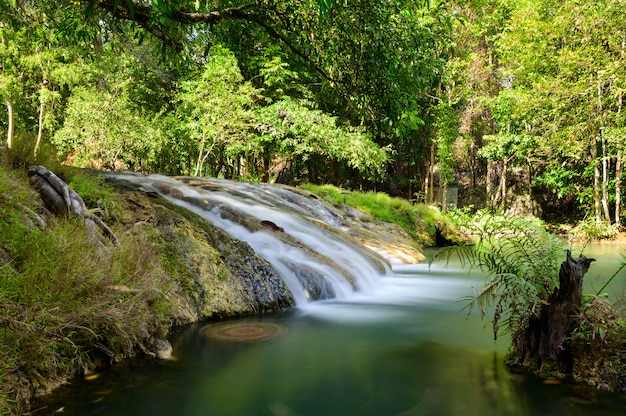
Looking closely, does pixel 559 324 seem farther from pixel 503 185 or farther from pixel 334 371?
pixel 503 185

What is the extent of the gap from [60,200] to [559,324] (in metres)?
4.51

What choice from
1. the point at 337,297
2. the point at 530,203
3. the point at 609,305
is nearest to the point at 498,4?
the point at 530,203

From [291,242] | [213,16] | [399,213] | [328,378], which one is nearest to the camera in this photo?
[328,378]

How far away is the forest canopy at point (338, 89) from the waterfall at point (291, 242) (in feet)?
7.34

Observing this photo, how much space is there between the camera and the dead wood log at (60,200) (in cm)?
433

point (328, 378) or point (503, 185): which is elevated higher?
point (503, 185)

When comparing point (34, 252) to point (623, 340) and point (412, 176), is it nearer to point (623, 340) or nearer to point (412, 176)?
point (623, 340)

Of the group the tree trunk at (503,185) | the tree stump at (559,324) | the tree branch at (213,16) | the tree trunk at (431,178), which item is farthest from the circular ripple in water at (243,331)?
the tree trunk at (503,185)

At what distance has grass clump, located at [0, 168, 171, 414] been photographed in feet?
8.70

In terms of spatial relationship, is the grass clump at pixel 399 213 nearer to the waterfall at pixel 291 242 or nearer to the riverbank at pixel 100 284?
the waterfall at pixel 291 242

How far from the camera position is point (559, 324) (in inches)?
127

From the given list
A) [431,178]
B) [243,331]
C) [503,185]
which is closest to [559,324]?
[243,331]

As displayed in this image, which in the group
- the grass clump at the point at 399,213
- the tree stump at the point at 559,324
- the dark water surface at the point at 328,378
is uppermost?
the grass clump at the point at 399,213

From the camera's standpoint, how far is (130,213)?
18.6 feet
